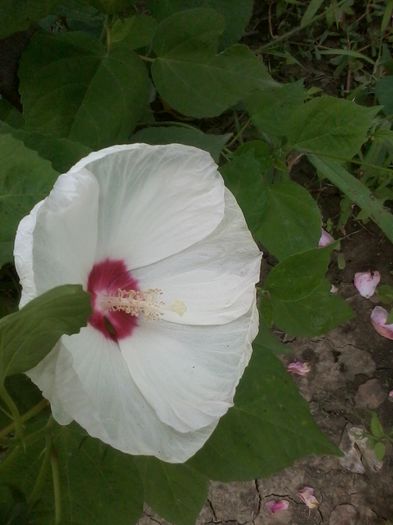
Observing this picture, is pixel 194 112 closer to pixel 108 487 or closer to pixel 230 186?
pixel 230 186

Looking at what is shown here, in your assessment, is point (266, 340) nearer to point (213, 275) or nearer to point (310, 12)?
point (213, 275)

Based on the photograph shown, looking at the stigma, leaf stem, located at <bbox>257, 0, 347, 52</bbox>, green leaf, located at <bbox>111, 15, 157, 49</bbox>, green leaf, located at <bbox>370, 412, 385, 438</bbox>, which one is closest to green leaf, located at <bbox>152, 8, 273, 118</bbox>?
green leaf, located at <bbox>111, 15, 157, 49</bbox>

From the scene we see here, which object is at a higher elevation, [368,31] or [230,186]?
[230,186]

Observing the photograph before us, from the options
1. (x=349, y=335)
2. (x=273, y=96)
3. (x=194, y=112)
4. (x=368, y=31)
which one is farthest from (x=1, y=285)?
(x=368, y=31)

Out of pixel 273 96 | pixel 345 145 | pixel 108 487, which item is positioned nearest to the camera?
pixel 108 487

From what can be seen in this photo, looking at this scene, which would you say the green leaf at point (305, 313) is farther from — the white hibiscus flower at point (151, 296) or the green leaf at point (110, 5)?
the green leaf at point (110, 5)

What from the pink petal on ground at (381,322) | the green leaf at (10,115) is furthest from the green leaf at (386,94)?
the green leaf at (10,115)

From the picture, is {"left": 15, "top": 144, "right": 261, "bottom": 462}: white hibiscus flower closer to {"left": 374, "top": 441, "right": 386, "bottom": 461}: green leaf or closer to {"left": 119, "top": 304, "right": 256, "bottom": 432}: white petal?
{"left": 119, "top": 304, "right": 256, "bottom": 432}: white petal
